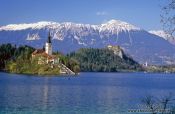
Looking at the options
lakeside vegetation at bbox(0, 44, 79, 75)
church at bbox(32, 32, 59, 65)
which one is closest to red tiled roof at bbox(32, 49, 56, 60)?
church at bbox(32, 32, 59, 65)

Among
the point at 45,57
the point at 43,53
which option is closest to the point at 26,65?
the point at 45,57

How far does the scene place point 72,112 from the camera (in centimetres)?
4378

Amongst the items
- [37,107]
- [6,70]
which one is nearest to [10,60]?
[6,70]

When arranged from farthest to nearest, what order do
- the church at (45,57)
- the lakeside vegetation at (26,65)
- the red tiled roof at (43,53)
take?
the red tiled roof at (43,53)
the church at (45,57)
the lakeside vegetation at (26,65)

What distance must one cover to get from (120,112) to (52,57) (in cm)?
14109

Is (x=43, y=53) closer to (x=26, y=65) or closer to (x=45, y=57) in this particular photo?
(x=45, y=57)

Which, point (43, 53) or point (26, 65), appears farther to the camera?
point (43, 53)

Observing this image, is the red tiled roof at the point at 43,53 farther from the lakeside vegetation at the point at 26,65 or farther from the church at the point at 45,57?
the lakeside vegetation at the point at 26,65

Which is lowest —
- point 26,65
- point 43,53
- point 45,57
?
point 26,65

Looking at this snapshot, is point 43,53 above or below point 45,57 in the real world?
above

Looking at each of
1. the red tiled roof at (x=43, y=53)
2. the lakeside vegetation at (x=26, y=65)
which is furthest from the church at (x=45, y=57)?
the lakeside vegetation at (x=26, y=65)

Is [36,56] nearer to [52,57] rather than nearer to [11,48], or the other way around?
[52,57]

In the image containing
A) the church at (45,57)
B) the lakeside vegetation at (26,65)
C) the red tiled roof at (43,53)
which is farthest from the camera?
the red tiled roof at (43,53)

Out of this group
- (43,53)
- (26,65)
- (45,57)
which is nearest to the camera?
(26,65)
